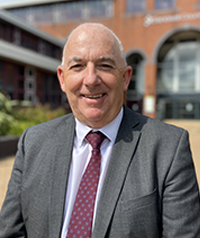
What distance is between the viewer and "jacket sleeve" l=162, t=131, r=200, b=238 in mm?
1434

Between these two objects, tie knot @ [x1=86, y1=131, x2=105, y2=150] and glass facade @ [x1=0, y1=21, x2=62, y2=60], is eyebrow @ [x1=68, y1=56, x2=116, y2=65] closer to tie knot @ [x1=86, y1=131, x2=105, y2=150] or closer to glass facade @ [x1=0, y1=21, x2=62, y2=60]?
tie knot @ [x1=86, y1=131, x2=105, y2=150]

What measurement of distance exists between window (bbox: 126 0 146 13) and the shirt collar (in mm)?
26505

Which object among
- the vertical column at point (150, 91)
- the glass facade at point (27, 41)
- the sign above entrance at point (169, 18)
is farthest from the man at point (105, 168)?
the sign above entrance at point (169, 18)

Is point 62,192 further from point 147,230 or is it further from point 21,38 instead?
point 21,38

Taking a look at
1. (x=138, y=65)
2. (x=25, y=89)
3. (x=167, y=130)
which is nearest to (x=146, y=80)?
(x=138, y=65)

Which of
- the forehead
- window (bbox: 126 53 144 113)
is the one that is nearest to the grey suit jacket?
the forehead

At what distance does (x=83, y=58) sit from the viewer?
1.49 meters

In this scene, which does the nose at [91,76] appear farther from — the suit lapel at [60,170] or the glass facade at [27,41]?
the glass facade at [27,41]

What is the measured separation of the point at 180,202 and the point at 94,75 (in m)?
0.94

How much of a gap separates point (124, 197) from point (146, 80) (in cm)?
2523

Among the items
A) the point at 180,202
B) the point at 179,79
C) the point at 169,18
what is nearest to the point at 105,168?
the point at 180,202

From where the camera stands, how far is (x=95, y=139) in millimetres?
1681

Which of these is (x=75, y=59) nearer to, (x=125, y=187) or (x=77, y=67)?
(x=77, y=67)

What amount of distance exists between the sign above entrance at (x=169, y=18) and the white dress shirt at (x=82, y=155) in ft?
84.9
